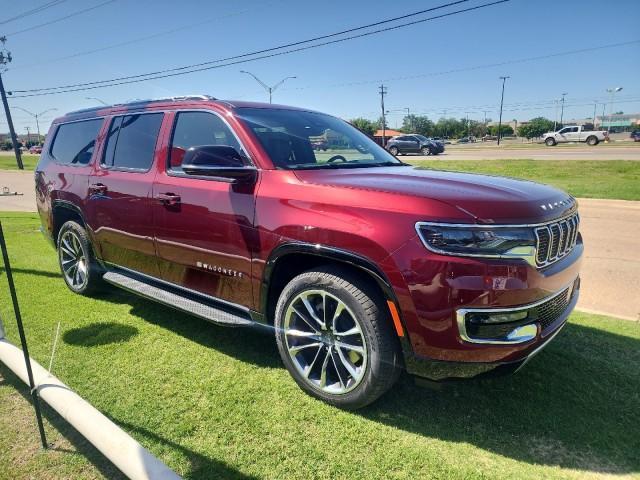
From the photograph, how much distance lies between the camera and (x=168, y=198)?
3732 mm

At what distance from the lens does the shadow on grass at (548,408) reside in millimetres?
2656

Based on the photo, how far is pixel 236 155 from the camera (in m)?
3.32

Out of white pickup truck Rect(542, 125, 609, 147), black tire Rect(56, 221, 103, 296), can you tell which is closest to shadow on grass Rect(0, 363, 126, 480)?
black tire Rect(56, 221, 103, 296)

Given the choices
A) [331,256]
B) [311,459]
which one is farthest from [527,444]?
[331,256]

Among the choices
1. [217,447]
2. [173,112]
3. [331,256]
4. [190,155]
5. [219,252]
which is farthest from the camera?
[173,112]

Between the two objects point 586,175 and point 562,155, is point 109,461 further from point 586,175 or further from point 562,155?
point 562,155

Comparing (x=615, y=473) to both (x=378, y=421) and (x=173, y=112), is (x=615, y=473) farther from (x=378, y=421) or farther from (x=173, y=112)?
(x=173, y=112)

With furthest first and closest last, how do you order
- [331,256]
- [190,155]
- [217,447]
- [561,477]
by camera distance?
[190,155] < [331,256] < [217,447] < [561,477]

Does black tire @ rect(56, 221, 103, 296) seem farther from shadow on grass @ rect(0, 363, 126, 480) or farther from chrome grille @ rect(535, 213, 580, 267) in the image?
chrome grille @ rect(535, 213, 580, 267)

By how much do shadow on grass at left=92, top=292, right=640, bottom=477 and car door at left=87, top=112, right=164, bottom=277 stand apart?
1.07 meters

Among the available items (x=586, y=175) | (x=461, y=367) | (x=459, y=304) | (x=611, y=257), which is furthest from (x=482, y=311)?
(x=586, y=175)

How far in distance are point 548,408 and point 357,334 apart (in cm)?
131

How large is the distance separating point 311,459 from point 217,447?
53cm

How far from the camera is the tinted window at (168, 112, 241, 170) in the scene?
143 inches
